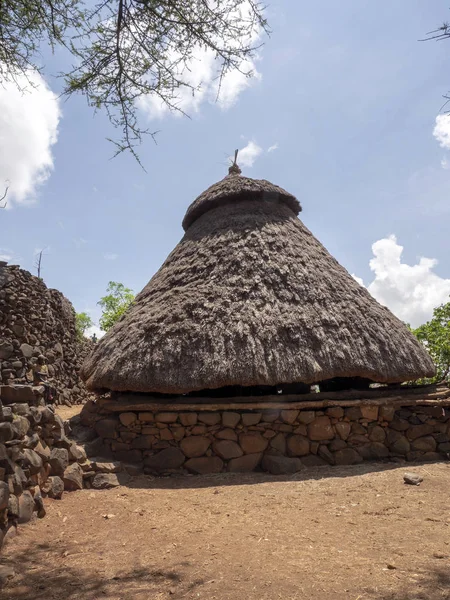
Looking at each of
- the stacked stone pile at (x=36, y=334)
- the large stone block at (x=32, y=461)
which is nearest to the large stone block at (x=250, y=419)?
the large stone block at (x=32, y=461)

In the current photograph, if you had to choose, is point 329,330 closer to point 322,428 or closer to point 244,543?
point 322,428

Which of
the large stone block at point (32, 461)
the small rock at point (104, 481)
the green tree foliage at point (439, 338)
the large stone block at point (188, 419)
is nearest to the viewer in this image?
the large stone block at point (32, 461)

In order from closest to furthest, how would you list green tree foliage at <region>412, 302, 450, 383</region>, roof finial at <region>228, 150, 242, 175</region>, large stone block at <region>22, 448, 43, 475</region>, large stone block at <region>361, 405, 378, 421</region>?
large stone block at <region>22, 448, 43, 475</region> → large stone block at <region>361, 405, 378, 421</region> → roof finial at <region>228, 150, 242, 175</region> → green tree foliage at <region>412, 302, 450, 383</region>

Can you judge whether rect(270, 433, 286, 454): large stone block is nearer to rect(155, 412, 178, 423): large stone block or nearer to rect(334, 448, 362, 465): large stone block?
rect(334, 448, 362, 465): large stone block

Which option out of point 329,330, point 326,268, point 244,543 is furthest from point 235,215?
point 244,543

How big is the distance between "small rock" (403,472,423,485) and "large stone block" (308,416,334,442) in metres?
1.26

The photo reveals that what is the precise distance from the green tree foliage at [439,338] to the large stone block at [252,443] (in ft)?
32.8

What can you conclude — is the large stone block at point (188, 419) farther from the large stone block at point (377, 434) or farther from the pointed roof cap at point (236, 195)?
the pointed roof cap at point (236, 195)

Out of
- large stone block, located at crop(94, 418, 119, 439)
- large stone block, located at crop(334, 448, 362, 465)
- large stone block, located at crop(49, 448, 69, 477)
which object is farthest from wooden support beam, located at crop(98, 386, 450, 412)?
large stone block, located at crop(49, 448, 69, 477)

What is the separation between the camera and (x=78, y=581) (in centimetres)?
284

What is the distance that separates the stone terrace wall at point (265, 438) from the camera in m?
6.13

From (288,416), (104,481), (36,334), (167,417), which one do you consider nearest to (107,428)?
(167,417)

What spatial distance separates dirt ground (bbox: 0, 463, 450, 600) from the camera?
2.73 m

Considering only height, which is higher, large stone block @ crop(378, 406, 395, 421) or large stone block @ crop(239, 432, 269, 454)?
large stone block @ crop(378, 406, 395, 421)
